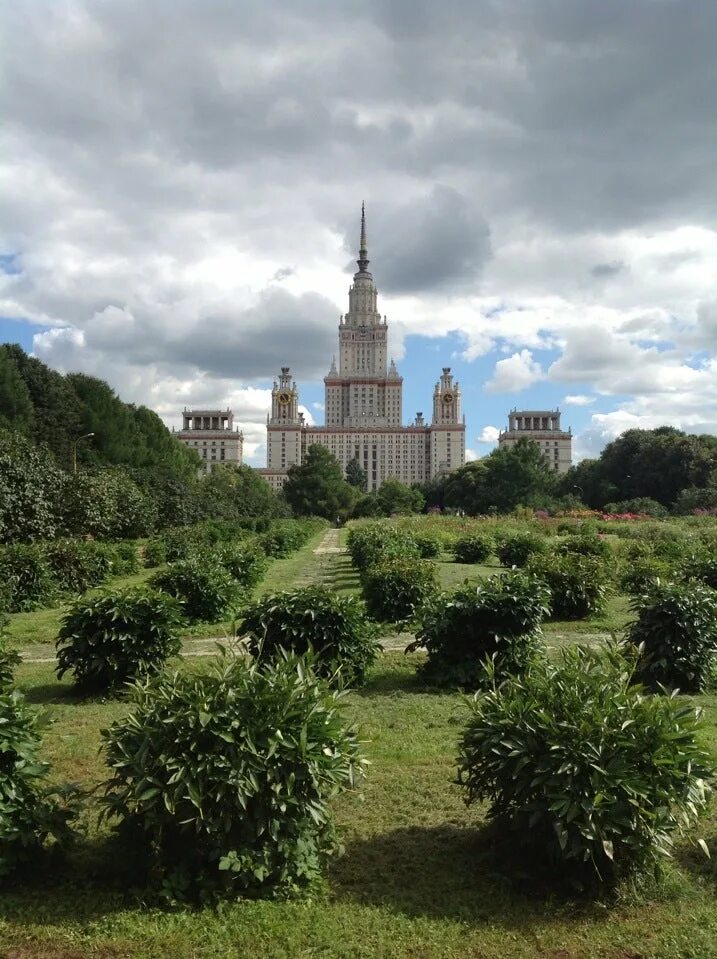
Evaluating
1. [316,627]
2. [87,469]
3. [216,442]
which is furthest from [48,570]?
[216,442]

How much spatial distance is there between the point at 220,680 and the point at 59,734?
311cm

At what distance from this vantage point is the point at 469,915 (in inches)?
133

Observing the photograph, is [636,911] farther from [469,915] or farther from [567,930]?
[469,915]

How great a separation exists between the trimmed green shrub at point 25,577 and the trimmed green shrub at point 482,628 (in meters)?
8.52

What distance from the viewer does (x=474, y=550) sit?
21.3 meters

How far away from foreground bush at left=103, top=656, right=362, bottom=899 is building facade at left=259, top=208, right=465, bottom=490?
132013 mm

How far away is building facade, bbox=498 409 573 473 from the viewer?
133875mm

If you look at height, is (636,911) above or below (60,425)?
below

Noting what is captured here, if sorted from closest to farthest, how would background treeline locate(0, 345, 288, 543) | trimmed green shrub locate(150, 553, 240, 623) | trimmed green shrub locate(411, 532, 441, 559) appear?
1. trimmed green shrub locate(150, 553, 240, 623)
2. background treeline locate(0, 345, 288, 543)
3. trimmed green shrub locate(411, 532, 441, 559)

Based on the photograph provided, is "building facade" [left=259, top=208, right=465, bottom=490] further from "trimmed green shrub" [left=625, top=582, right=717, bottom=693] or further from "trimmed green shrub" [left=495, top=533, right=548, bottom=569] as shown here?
"trimmed green shrub" [left=625, top=582, right=717, bottom=693]

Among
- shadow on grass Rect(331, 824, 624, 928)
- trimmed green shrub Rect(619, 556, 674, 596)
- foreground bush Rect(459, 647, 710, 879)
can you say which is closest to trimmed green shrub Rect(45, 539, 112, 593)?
trimmed green shrub Rect(619, 556, 674, 596)

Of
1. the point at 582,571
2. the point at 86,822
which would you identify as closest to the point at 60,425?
the point at 582,571

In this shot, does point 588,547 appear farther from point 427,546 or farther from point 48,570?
point 48,570

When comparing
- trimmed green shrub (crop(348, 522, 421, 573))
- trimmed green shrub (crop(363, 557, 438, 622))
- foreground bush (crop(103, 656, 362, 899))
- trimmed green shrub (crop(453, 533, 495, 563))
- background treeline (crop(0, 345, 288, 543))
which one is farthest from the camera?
trimmed green shrub (crop(453, 533, 495, 563))
